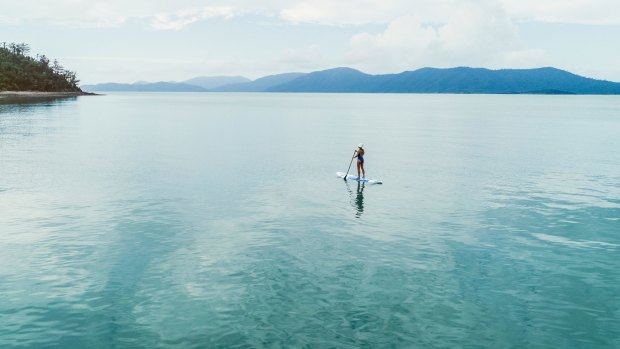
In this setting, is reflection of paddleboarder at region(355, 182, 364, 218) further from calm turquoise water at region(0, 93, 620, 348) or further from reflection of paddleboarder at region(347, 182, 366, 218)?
calm turquoise water at region(0, 93, 620, 348)

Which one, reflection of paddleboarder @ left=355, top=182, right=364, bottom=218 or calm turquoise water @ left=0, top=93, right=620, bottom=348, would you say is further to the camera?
reflection of paddleboarder @ left=355, top=182, right=364, bottom=218

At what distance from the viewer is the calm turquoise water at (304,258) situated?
720 inches

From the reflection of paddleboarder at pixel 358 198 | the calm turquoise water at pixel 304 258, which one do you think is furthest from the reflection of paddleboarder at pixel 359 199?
the calm turquoise water at pixel 304 258

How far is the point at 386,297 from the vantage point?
21.0 m

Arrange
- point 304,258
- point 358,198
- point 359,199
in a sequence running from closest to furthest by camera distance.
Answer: point 304,258 → point 359,199 → point 358,198

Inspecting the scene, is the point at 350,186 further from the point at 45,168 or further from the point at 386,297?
the point at 45,168

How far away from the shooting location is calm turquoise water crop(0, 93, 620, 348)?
18.3 meters

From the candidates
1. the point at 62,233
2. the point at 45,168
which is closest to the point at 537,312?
the point at 62,233

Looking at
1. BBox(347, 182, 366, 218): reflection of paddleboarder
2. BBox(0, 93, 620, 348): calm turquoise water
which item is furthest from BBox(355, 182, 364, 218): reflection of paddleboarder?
BBox(0, 93, 620, 348): calm turquoise water

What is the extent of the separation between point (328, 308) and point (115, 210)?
20037mm

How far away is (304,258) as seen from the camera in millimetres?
25516

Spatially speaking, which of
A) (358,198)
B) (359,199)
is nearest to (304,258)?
(359,199)

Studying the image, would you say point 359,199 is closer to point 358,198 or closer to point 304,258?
point 358,198

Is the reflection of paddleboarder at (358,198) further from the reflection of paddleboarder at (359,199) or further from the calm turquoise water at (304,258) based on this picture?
the calm turquoise water at (304,258)
